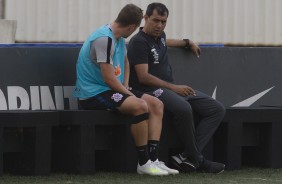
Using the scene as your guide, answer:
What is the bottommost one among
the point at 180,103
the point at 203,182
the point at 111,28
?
the point at 203,182

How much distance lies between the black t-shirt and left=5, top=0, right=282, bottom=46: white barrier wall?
221 inches

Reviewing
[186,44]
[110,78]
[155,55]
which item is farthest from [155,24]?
[186,44]

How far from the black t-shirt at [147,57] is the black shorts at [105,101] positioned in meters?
0.44

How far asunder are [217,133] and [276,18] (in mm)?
6883

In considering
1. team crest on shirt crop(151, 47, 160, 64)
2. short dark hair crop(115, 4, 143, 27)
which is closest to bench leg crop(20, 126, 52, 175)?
short dark hair crop(115, 4, 143, 27)

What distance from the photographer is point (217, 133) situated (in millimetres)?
9156

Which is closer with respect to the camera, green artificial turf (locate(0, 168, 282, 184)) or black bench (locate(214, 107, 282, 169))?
green artificial turf (locate(0, 168, 282, 184))

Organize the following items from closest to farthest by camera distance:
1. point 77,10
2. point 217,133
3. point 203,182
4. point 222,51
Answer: point 203,182 < point 217,133 < point 222,51 < point 77,10

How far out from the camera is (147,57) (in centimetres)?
878

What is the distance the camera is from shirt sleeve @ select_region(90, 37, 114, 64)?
8.38 meters

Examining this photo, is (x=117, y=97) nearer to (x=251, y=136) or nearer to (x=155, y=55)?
(x=155, y=55)

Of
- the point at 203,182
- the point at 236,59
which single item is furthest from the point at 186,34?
the point at 203,182

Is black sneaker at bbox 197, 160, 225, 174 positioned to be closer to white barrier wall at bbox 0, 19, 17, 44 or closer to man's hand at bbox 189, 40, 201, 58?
man's hand at bbox 189, 40, 201, 58

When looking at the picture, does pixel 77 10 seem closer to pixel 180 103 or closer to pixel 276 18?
pixel 276 18
